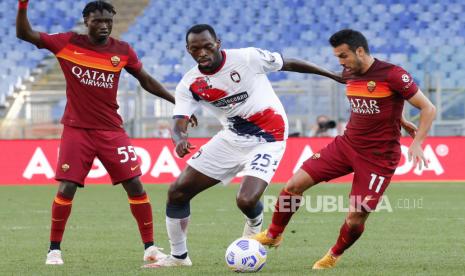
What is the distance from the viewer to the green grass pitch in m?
8.05

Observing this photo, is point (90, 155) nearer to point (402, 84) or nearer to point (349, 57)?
point (349, 57)

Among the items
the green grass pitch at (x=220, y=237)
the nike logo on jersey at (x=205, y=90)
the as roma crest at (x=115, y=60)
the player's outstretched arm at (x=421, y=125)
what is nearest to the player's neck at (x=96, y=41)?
the as roma crest at (x=115, y=60)

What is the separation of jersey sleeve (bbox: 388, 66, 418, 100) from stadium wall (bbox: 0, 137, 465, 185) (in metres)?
12.2

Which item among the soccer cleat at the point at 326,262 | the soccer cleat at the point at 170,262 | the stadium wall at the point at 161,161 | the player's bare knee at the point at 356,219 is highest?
the player's bare knee at the point at 356,219

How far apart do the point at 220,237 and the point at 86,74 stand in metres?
2.96

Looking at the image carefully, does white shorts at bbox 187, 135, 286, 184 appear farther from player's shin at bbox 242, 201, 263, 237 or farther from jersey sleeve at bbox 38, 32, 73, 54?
jersey sleeve at bbox 38, 32, 73, 54

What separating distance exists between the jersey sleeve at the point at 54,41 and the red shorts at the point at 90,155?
698 millimetres

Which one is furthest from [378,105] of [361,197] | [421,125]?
[361,197]

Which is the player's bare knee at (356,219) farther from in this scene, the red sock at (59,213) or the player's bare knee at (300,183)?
the red sock at (59,213)

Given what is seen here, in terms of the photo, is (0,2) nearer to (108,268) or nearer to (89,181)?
(89,181)

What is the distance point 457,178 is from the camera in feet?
65.9

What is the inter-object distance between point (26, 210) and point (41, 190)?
4.04 meters

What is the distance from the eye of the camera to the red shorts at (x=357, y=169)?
7.93m

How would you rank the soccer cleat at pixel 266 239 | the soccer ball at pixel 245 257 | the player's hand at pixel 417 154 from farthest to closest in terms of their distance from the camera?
the soccer cleat at pixel 266 239 < the soccer ball at pixel 245 257 < the player's hand at pixel 417 154
